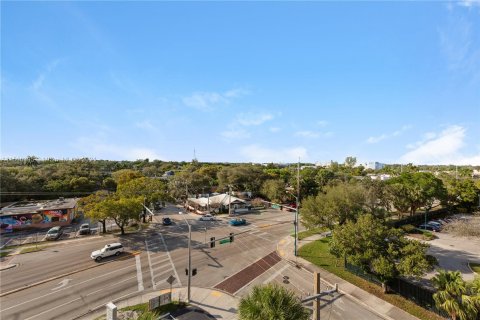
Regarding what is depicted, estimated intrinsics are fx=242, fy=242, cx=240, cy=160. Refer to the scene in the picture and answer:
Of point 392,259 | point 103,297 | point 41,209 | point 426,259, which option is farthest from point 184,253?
point 41,209

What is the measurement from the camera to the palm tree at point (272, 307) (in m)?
13.1

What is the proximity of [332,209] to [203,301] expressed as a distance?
22.3m

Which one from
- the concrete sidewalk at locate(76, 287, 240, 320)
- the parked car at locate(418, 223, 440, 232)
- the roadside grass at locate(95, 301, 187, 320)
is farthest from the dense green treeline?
the roadside grass at locate(95, 301, 187, 320)

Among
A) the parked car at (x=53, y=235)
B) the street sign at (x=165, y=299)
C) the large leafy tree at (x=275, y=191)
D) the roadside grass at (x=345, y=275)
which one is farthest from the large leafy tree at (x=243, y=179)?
the street sign at (x=165, y=299)

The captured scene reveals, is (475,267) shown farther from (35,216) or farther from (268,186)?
(35,216)

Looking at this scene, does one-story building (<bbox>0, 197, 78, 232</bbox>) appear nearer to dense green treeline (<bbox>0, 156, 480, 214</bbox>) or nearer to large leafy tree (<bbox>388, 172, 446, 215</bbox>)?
dense green treeline (<bbox>0, 156, 480, 214</bbox>)

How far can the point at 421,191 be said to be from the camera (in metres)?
49.9

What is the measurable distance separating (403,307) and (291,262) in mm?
12208

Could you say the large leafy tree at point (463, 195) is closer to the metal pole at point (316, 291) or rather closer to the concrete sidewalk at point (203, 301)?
the metal pole at point (316, 291)

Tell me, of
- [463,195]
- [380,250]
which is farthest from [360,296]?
[463,195]

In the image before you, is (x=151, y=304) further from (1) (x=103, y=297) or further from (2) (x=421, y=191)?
(2) (x=421, y=191)

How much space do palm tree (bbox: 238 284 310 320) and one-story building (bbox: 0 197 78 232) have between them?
4782 cm

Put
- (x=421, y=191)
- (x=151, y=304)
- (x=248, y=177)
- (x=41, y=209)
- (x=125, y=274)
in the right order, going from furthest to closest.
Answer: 1. (x=248, y=177)
2. (x=421, y=191)
3. (x=41, y=209)
4. (x=125, y=274)
5. (x=151, y=304)

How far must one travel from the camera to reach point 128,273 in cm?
2686
